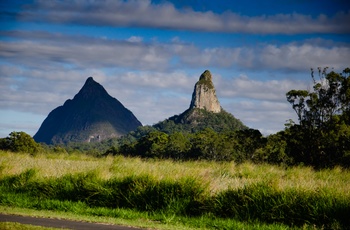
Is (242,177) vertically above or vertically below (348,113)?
below

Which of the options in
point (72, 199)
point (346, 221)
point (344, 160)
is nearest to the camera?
point (346, 221)

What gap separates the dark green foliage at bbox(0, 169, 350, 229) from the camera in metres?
15.1

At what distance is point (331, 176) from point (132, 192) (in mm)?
13258

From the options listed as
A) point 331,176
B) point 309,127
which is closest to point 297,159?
point 309,127

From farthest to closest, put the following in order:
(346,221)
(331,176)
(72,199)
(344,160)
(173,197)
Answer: (344,160)
(331,176)
(72,199)
(173,197)
(346,221)

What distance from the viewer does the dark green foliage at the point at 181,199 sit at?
1506 cm

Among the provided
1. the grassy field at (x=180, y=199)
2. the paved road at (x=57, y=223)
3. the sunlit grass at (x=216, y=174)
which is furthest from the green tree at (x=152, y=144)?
the paved road at (x=57, y=223)

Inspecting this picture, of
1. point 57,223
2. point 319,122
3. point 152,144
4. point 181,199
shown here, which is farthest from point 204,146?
point 57,223

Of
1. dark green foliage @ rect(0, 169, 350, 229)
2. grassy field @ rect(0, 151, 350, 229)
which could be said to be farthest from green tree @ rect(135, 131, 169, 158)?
dark green foliage @ rect(0, 169, 350, 229)

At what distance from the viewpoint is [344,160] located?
53.5m

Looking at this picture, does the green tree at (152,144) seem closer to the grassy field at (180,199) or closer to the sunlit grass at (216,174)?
the sunlit grass at (216,174)

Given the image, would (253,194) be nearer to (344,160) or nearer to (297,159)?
(344,160)

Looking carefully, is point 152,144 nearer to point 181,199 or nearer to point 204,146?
point 204,146

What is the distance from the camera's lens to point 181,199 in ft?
56.1
